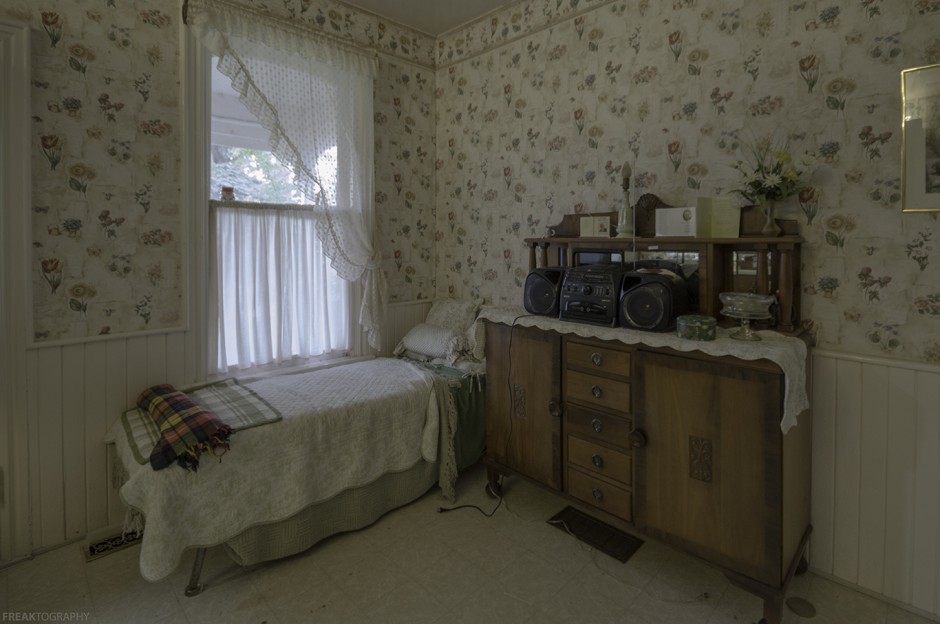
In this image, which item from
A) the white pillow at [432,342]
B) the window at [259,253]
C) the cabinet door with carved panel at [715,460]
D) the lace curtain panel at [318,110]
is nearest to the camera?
the cabinet door with carved panel at [715,460]

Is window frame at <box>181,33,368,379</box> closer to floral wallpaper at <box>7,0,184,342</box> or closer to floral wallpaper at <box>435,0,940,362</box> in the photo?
floral wallpaper at <box>7,0,184,342</box>

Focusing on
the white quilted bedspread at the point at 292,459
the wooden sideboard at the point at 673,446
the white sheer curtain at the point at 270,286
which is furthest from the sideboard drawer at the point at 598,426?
the white sheer curtain at the point at 270,286

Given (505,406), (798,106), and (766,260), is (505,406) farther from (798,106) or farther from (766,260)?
(798,106)

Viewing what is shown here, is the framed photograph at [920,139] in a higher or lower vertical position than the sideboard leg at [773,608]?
higher

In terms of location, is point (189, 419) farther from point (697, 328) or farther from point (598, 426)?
point (697, 328)

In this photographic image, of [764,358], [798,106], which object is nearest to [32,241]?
[764,358]

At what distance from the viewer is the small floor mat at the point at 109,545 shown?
6.85 feet

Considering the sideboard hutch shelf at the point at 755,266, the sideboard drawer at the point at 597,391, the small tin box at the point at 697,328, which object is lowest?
the sideboard drawer at the point at 597,391

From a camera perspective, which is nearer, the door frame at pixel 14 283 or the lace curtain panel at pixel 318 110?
the door frame at pixel 14 283

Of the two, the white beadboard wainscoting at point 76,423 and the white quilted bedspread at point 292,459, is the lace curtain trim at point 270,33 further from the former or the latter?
the white quilted bedspread at point 292,459

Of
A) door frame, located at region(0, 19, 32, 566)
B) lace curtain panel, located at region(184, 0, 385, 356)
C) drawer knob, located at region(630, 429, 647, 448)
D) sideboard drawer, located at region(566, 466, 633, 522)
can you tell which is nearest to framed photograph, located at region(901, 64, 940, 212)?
drawer knob, located at region(630, 429, 647, 448)

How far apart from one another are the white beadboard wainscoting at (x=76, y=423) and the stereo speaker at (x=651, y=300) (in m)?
2.12

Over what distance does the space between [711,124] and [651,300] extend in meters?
0.88

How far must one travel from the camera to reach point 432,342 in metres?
3.04
